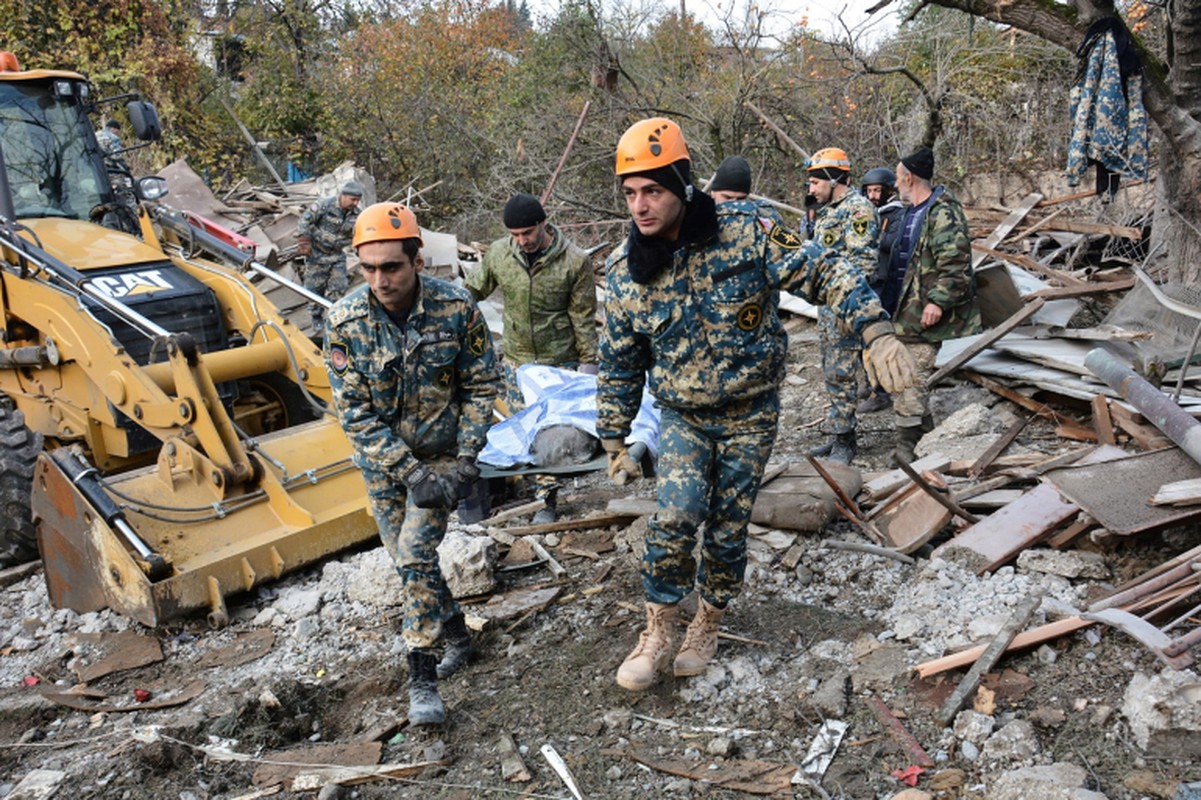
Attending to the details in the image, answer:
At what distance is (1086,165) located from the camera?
22.5ft

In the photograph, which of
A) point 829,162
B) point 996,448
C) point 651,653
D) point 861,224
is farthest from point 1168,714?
point 829,162

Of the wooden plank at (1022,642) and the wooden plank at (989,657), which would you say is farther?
the wooden plank at (1022,642)

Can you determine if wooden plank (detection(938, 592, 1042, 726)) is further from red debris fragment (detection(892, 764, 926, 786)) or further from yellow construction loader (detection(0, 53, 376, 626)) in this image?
yellow construction loader (detection(0, 53, 376, 626))

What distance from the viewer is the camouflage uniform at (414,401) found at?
3629 mm

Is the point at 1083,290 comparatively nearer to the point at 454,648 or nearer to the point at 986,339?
the point at 986,339

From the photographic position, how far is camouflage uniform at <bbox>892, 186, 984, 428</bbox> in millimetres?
6023

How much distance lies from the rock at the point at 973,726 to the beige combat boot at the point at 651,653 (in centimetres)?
113

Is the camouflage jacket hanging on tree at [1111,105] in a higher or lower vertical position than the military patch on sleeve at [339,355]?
higher

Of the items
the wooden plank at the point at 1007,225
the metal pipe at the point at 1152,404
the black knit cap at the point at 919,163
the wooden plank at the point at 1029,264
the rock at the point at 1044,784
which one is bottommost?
the rock at the point at 1044,784

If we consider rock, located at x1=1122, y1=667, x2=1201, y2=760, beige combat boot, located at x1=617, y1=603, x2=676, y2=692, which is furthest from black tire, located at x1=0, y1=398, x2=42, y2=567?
rock, located at x1=1122, y1=667, x2=1201, y2=760

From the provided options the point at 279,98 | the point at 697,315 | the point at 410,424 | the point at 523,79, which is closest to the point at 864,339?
the point at 697,315

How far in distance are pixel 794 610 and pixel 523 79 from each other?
15.6 meters

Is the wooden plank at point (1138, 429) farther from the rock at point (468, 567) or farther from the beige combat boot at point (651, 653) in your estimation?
the rock at point (468, 567)

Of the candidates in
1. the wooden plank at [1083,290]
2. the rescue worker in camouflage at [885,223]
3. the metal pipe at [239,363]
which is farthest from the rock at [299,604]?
the wooden plank at [1083,290]
